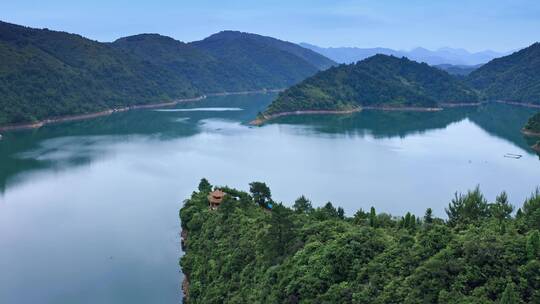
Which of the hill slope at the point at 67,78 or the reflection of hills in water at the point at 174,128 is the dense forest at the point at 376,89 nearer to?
the reflection of hills in water at the point at 174,128

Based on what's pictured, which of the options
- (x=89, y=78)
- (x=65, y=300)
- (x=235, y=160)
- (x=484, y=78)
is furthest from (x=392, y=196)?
(x=484, y=78)

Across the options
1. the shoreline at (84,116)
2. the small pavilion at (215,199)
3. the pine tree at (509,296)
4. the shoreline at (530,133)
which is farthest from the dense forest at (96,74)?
the pine tree at (509,296)

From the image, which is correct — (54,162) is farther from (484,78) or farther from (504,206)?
(484,78)

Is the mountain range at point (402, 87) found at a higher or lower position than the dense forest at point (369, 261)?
higher

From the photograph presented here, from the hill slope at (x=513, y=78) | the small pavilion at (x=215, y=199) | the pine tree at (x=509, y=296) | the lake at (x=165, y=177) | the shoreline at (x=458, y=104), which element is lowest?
the lake at (x=165, y=177)

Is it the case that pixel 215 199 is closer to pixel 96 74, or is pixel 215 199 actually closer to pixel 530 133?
pixel 530 133

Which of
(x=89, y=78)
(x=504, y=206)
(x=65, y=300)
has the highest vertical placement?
(x=89, y=78)

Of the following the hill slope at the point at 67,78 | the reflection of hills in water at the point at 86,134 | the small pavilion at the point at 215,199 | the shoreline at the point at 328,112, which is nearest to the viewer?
the small pavilion at the point at 215,199
